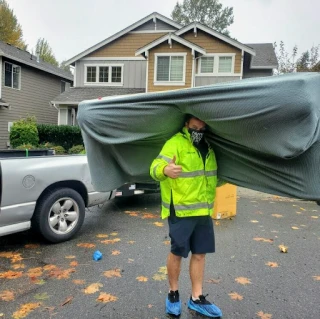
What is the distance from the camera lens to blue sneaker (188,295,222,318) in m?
2.76

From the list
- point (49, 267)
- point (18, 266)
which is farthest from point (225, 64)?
point (18, 266)

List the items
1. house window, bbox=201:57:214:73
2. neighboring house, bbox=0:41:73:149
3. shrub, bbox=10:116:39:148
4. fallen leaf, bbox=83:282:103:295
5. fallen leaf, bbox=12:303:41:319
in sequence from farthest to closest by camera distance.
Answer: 1. neighboring house, bbox=0:41:73:149
2. house window, bbox=201:57:214:73
3. shrub, bbox=10:116:39:148
4. fallen leaf, bbox=83:282:103:295
5. fallen leaf, bbox=12:303:41:319

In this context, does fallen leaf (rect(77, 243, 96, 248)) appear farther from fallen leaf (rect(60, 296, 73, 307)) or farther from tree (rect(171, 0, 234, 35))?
tree (rect(171, 0, 234, 35))

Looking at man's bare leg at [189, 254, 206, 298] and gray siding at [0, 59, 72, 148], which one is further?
gray siding at [0, 59, 72, 148]

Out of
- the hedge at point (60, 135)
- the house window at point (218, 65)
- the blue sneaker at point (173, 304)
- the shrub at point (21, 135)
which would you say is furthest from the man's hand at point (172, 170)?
the house window at point (218, 65)

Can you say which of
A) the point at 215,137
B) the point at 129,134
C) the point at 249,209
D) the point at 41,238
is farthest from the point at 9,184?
the point at 249,209

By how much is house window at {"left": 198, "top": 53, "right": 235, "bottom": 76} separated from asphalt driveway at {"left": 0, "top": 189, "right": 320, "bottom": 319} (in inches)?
557

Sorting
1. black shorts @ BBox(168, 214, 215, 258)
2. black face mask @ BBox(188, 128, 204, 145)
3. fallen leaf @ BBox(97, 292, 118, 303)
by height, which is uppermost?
black face mask @ BBox(188, 128, 204, 145)

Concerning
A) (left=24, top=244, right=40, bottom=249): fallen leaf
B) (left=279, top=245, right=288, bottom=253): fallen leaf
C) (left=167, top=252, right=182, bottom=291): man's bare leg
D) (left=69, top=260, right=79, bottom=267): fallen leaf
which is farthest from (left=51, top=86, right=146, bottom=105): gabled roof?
(left=167, top=252, right=182, bottom=291): man's bare leg

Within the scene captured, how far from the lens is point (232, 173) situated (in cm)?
291

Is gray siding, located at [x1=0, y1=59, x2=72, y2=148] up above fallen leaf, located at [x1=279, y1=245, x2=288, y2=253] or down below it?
above

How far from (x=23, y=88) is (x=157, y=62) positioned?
8786 mm

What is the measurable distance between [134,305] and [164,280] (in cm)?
59

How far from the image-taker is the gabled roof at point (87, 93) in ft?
63.9
